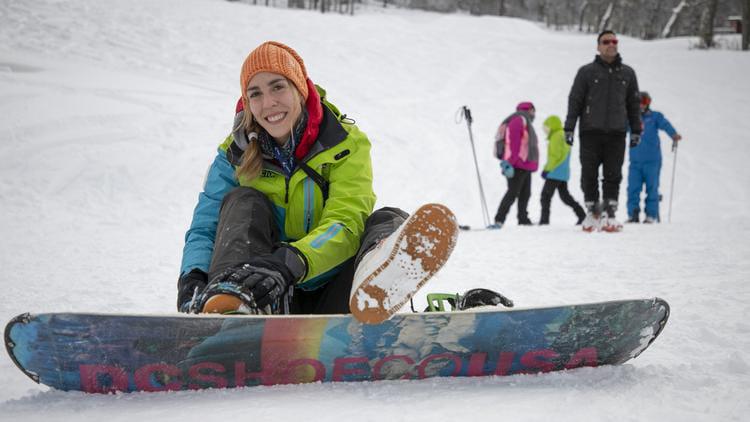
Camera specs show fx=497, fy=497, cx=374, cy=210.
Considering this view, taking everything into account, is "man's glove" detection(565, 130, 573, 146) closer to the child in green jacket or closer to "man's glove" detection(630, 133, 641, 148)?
"man's glove" detection(630, 133, 641, 148)

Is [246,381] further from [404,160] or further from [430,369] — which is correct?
[404,160]

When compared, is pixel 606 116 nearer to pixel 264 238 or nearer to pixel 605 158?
pixel 605 158

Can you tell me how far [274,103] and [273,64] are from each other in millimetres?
162

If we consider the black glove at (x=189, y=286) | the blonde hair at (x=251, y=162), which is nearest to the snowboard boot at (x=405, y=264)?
the black glove at (x=189, y=286)

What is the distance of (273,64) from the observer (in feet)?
6.81

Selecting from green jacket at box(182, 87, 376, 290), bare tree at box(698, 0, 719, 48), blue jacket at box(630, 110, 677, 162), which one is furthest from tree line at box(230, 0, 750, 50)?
green jacket at box(182, 87, 376, 290)

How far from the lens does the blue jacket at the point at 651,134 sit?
7891mm

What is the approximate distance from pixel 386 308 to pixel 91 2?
56.5 ft

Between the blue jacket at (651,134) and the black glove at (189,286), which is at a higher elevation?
the blue jacket at (651,134)

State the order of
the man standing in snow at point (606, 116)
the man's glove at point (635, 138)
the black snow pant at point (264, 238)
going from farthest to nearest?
the man's glove at point (635, 138), the man standing in snow at point (606, 116), the black snow pant at point (264, 238)

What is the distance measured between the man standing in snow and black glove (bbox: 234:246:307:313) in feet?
15.6

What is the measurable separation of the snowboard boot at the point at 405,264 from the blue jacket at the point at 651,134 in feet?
24.9

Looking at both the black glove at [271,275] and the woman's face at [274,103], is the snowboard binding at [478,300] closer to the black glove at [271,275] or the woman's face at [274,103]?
the black glove at [271,275]

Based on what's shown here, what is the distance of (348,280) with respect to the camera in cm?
206
